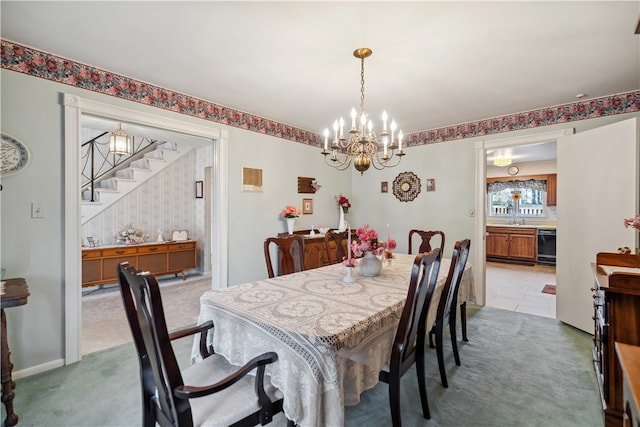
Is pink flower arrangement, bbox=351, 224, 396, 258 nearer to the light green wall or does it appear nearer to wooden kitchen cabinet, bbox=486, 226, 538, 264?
the light green wall

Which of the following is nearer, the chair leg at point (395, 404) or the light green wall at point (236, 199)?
the chair leg at point (395, 404)

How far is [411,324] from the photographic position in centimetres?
161

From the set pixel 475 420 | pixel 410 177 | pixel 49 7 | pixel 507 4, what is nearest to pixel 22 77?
pixel 49 7

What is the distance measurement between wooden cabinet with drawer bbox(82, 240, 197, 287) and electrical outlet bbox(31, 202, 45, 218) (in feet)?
5.87

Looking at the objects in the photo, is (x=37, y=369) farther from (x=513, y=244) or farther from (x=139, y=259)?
(x=513, y=244)

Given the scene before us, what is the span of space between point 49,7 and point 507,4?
266 centimetres

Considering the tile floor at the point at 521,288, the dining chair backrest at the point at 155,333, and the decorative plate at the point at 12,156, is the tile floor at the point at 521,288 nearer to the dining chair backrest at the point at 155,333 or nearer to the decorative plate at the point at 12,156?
the dining chair backrest at the point at 155,333

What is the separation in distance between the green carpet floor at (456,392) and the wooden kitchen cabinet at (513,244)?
14.2 ft

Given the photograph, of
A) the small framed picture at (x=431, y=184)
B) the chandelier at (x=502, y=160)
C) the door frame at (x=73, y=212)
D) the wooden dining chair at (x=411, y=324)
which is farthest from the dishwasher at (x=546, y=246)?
the door frame at (x=73, y=212)

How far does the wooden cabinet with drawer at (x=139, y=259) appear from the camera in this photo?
14.2ft

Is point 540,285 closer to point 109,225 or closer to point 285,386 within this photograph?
point 285,386

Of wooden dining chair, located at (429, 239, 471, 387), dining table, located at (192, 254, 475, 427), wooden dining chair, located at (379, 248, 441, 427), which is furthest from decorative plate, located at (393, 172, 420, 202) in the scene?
wooden dining chair, located at (379, 248, 441, 427)

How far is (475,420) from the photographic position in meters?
1.75

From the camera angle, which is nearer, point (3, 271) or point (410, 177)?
point (3, 271)
